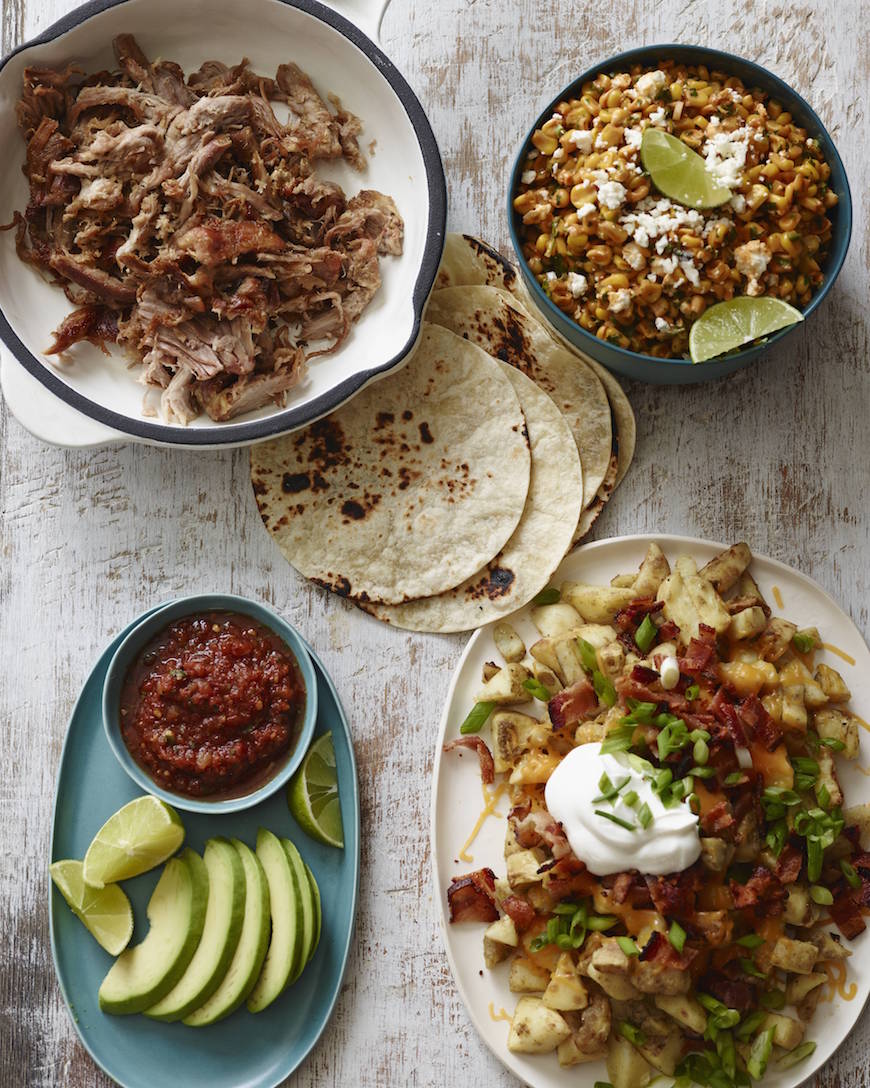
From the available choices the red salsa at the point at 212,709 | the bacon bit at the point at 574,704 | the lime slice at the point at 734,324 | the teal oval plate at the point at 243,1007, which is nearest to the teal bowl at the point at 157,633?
the red salsa at the point at 212,709

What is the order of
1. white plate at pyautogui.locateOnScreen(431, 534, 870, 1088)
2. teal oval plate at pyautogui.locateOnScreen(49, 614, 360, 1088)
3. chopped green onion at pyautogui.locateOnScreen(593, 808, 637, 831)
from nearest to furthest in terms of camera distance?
chopped green onion at pyautogui.locateOnScreen(593, 808, 637, 831), white plate at pyautogui.locateOnScreen(431, 534, 870, 1088), teal oval plate at pyautogui.locateOnScreen(49, 614, 360, 1088)

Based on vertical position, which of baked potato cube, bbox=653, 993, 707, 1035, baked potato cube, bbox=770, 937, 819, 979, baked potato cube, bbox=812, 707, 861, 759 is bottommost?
baked potato cube, bbox=653, 993, 707, 1035

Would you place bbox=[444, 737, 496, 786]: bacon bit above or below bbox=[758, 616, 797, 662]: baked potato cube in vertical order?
below

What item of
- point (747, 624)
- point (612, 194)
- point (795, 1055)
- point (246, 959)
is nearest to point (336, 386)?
point (612, 194)

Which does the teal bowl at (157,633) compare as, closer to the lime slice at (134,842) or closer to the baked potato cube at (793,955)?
the lime slice at (134,842)

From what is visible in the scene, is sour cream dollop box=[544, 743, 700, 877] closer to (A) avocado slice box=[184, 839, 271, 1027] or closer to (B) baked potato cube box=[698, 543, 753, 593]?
(B) baked potato cube box=[698, 543, 753, 593]

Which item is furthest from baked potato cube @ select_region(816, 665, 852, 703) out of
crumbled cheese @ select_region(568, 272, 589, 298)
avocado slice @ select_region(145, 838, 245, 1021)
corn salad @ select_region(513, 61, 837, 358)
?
avocado slice @ select_region(145, 838, 245, 1021)

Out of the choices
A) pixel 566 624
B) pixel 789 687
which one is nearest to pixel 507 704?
pixel 566 624
